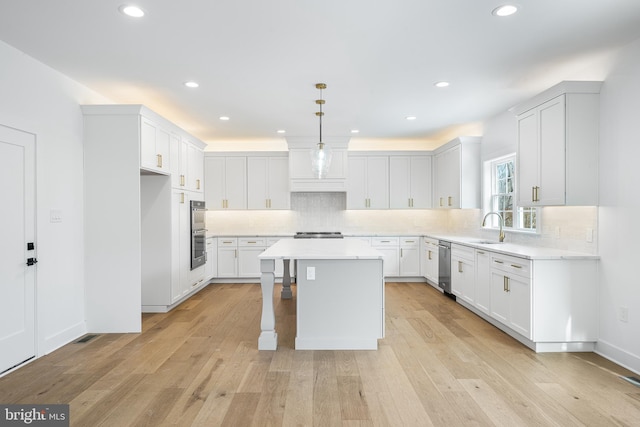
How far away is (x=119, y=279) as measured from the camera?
12.5 ft


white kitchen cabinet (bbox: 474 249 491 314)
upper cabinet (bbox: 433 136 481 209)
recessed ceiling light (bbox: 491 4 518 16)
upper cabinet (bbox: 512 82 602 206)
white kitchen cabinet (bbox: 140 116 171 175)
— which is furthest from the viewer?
upper cabinet (bbox: 433 136 481 209)

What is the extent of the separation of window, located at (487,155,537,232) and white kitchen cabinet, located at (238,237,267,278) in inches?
152

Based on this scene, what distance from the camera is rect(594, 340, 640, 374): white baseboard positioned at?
9.34ft

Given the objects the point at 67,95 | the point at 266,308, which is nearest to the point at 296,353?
the point at 266,308

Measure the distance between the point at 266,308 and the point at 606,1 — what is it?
3.47 meters

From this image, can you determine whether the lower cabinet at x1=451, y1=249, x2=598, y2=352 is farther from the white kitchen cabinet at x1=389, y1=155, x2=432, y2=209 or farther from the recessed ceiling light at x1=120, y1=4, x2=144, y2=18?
the recessed ceiling light at x1=120, y1=4, x2=144, y2=18

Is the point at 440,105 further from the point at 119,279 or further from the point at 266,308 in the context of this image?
the point at 119,279

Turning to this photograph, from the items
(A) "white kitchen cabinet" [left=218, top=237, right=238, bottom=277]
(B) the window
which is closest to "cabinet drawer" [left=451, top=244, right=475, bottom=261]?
(B) the window

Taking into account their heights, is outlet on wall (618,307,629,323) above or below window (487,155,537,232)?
below

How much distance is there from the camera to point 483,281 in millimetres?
4191

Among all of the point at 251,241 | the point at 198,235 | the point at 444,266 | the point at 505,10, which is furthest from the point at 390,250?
the point at 505,10

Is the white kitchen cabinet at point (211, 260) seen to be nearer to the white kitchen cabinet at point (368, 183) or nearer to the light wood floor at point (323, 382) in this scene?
the light wood floor at point (323, 382)

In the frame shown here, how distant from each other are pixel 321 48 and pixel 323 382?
105 inches

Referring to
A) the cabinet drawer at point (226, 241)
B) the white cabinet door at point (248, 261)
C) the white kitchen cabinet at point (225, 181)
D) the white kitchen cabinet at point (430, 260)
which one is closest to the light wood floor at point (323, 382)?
the white kitchen cabinet at point (430, 260)
